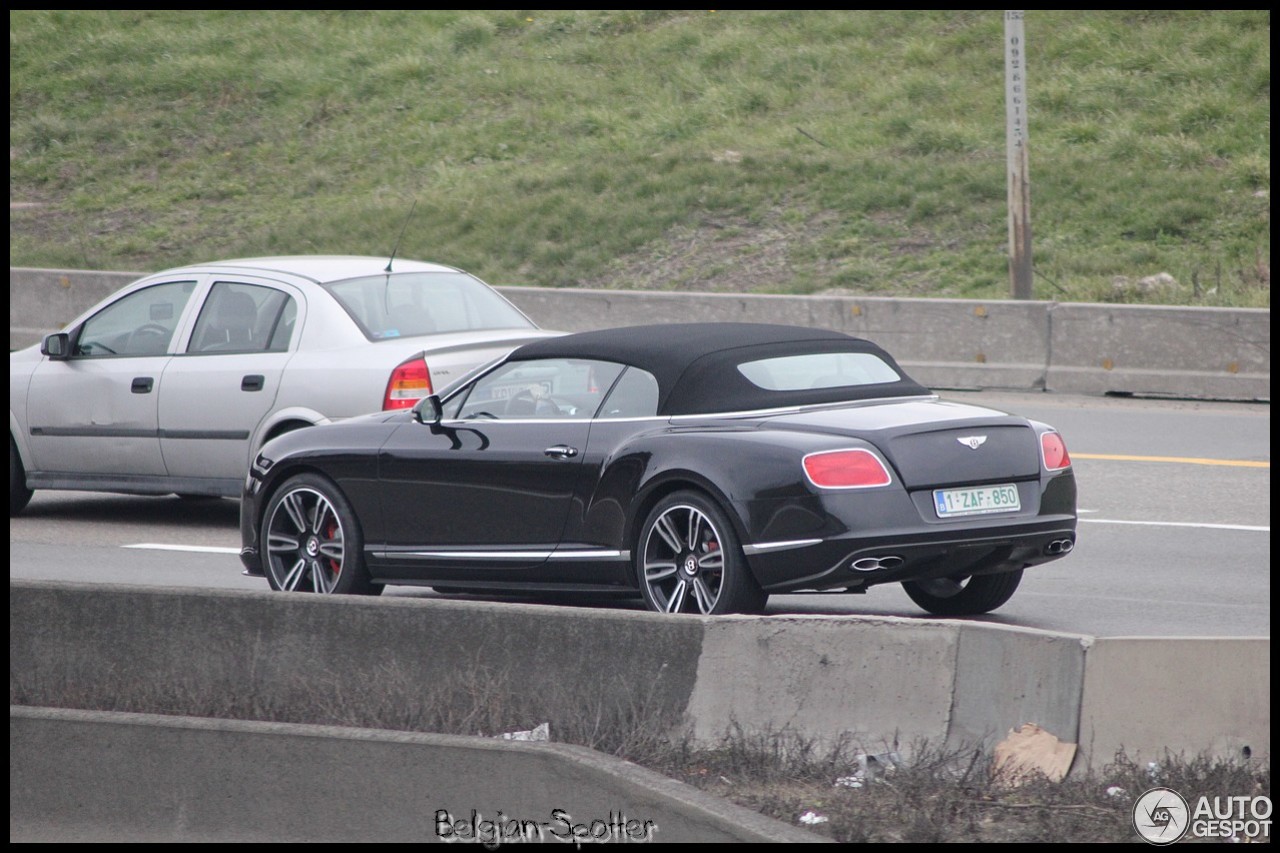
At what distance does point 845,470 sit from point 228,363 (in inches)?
198

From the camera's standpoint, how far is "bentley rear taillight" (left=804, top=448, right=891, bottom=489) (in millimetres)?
7285

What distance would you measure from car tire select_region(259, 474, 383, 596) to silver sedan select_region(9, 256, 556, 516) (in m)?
1.35

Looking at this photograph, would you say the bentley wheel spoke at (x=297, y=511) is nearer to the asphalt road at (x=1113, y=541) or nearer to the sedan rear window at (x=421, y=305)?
the asphalt road at (x=1113, y=541)

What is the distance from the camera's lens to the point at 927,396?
8234 millimetres

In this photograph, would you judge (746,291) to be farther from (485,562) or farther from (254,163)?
(485,562)

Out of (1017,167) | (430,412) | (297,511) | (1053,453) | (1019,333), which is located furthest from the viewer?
(1017,167)

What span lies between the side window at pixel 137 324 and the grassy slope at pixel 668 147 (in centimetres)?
1198

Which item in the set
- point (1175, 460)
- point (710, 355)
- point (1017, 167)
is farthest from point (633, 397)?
point (1017, 167)

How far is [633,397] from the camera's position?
805 centimetres

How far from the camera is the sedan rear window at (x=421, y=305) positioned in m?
10.8

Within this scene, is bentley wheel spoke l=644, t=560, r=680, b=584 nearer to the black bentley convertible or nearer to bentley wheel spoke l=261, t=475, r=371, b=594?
the black bentley convertible

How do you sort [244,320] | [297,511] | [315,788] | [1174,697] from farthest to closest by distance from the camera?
[244,320] < [297,511] < [1174,697] < [315,788]

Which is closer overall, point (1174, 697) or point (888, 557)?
point (1174, 697)

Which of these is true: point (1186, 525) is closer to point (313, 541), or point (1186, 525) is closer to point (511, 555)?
point (511, 555)
